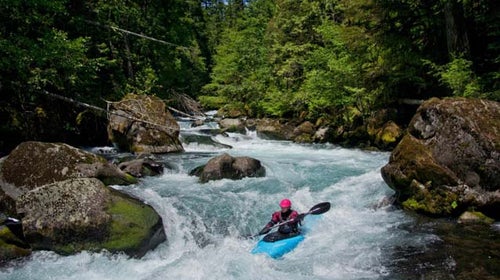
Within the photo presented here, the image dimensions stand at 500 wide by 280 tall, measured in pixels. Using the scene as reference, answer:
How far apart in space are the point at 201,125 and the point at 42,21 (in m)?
14.1

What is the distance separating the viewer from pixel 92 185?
7.16m

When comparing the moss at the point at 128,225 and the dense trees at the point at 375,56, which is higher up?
the dense trees at the point at 375,56

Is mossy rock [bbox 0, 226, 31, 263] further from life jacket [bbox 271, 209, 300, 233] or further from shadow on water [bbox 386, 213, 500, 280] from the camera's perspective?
shadow on water [bbox 386, 213, 500, 280]

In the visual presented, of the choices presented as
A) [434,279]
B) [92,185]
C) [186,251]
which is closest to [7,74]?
[92,185]

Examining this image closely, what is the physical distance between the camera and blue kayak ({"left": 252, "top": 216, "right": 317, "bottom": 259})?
6.73 meters

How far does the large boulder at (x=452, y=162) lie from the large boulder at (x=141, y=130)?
9.18 metres

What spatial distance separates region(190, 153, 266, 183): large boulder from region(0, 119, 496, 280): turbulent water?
30 cm

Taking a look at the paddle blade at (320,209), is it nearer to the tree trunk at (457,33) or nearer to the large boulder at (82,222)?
the large boulder at (82,222)

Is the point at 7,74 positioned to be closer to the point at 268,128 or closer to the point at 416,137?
the point at 416,137

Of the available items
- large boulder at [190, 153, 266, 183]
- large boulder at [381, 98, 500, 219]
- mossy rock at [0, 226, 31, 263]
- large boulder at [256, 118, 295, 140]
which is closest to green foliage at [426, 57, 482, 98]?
large boulder at [381, 98, 500, 219]

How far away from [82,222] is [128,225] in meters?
0.73

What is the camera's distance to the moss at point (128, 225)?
21.9 feet

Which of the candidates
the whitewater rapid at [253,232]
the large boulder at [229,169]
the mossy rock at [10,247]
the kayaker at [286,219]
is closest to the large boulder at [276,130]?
the whitewater rapid at [253,232]

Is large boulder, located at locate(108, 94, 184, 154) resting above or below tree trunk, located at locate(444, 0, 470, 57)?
below
